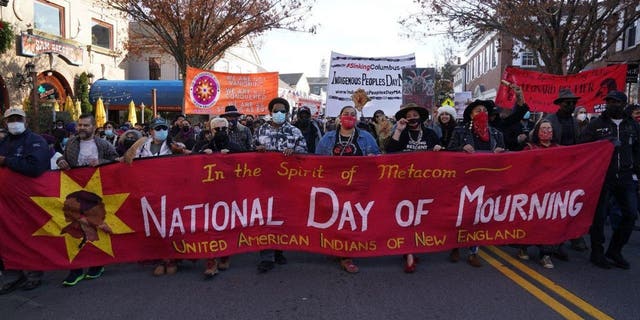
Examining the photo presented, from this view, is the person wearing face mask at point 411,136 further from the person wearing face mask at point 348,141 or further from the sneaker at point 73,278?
the sneaker at point 73,278

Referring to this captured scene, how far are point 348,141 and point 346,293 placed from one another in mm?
1825

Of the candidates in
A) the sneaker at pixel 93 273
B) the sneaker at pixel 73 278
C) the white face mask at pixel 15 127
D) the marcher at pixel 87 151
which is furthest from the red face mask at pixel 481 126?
the white face mask at pixel 15 127

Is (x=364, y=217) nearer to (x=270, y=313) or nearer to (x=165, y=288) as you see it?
(x=270, y=313)

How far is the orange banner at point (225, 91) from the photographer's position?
1137cm

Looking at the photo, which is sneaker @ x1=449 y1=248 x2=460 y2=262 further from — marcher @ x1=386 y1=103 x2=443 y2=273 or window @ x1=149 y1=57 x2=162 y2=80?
window @ x1=149 y1=57 x2=162 y2=80

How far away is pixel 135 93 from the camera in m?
25.3

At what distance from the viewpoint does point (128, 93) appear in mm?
25203

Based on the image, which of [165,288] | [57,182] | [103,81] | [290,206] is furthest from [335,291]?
[103,81]

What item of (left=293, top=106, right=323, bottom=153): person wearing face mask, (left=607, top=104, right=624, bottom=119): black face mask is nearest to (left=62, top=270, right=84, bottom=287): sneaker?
(left=293, top=106, right=323, bottom=153): person wearing face mask

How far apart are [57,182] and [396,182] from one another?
138 inches

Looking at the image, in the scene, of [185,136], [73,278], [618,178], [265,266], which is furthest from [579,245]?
[185,136]

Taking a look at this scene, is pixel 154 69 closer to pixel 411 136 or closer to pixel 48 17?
pixel 48 17

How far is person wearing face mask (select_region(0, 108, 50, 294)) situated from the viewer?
16.0ft

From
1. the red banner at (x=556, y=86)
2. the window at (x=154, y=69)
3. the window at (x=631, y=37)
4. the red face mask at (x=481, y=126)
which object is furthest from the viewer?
the window at (x=154, y=69)
